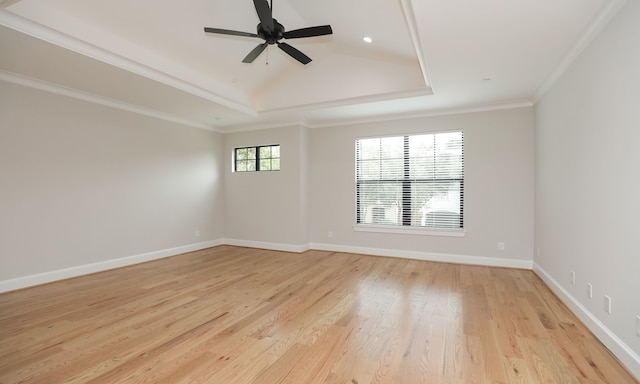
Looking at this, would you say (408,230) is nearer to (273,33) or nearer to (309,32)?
(309,32)

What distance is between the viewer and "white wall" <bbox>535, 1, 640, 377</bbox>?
1.93 metres

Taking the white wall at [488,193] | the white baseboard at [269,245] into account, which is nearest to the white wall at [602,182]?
the white wall at [488,193]

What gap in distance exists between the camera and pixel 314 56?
4.68m

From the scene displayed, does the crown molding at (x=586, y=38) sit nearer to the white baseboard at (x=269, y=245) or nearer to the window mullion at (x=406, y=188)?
the window mullion at (x=406, y=188)

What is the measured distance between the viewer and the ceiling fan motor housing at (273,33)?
293 cm

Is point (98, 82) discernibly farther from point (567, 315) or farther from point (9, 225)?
point (567, 315)

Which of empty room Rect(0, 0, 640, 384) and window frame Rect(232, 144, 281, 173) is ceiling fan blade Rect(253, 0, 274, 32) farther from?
window frame Rect(232, 144, 281, 173)

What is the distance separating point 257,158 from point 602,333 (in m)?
5.66

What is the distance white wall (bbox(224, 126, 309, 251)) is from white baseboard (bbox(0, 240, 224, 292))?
3.80 feet

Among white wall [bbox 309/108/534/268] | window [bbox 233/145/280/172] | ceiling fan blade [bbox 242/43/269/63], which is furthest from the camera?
window [bbox 233/145/280/172]

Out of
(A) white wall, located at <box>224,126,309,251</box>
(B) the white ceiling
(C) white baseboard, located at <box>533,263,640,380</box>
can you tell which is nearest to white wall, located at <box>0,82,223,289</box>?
(B) the white ceiling

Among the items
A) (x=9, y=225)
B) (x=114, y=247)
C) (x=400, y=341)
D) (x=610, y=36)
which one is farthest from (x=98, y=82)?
(x=610, y=36)

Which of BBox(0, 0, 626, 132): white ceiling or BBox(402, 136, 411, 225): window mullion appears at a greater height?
BBox(0, 0, 626, 132): white ceiling

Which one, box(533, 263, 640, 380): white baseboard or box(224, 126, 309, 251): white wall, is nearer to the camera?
box(533, 263, 640, 380): white baseboard
